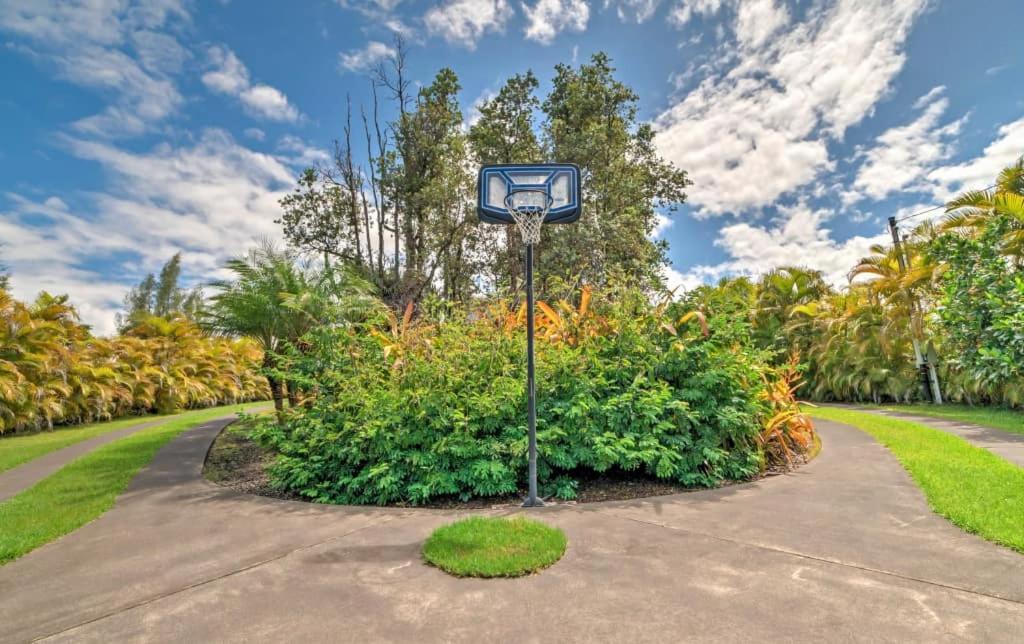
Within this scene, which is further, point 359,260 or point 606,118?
point 606,118

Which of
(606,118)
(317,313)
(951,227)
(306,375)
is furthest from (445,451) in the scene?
(606,118)

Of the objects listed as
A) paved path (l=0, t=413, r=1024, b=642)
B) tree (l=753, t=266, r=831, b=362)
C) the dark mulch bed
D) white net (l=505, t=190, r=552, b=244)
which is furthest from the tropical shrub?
tree (l=753, t=266, r=831, b=362)

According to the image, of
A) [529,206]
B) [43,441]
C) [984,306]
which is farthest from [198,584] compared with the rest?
[43,441]

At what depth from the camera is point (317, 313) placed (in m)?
9.67

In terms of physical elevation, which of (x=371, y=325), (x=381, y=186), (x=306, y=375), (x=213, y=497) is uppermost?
(x=381, y=186)

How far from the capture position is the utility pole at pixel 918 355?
561 inches

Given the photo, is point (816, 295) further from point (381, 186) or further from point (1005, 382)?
point (381, 186)

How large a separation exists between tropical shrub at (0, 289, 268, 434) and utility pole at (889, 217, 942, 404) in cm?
1678

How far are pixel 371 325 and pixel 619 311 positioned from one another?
11.9ft

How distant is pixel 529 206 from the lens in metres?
5.89

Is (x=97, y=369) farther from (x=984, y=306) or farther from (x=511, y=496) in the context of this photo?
(x=984, y=306)

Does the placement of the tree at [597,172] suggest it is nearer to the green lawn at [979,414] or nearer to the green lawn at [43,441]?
the green lawn at [979,414]

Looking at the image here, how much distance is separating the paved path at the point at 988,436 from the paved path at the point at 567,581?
10.2 ft

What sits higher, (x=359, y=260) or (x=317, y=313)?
(x=359, y=260)
